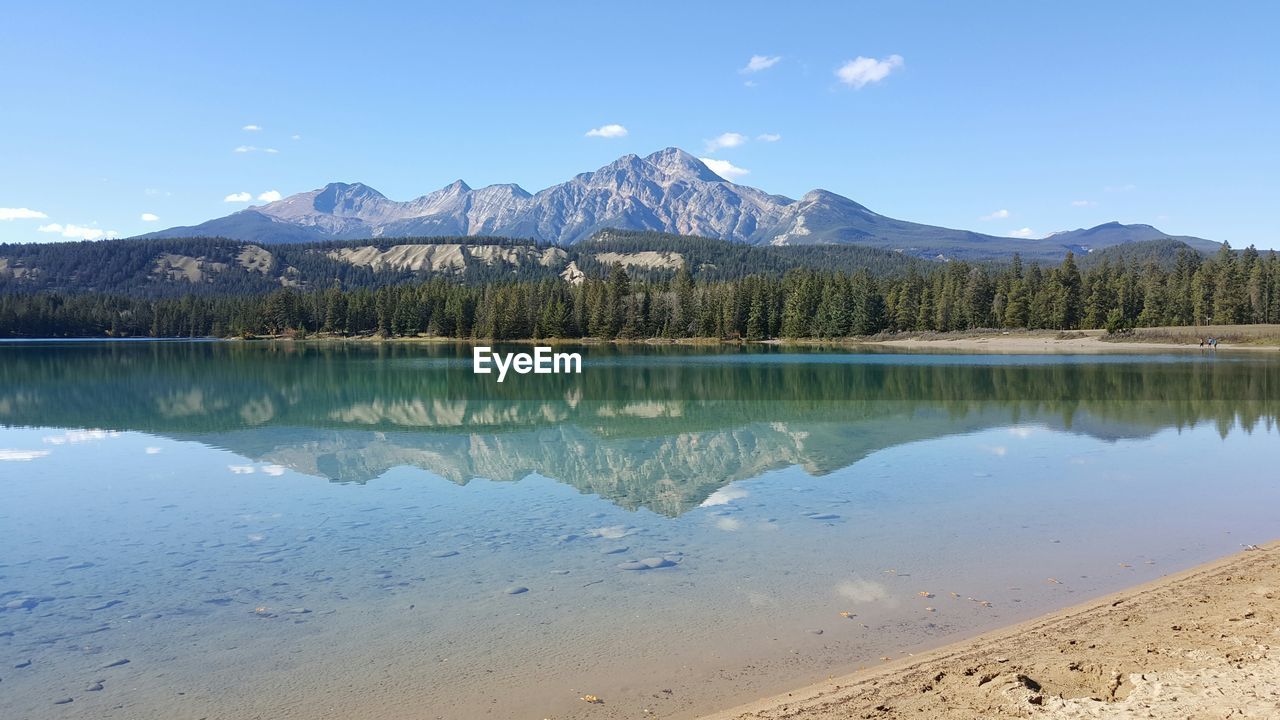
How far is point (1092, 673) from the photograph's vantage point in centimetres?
683

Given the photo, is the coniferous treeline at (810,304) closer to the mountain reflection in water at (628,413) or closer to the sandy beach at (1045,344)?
the sandy beach at (1045,344)

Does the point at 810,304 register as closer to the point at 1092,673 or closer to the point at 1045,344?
the point at 1045,344

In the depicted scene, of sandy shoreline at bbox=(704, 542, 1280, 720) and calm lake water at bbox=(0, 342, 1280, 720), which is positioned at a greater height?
Result: sandy shoreline at bbox=(704, 542, 1280, 720)

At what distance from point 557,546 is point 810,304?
122m

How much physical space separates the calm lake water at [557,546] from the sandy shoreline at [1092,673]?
2.10ft

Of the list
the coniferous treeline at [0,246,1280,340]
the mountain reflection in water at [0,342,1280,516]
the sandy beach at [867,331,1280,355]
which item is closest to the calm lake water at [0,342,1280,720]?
the mountain reflection in water at [0,342,1280,516]

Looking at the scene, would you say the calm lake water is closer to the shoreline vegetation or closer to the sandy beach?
the sandy beach

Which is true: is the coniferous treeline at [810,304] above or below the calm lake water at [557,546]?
above

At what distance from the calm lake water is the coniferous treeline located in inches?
3704

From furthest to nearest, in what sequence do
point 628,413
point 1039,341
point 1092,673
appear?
point 1039,341 < point 628,413 < point 1092,673

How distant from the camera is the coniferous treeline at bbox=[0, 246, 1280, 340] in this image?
109688mm

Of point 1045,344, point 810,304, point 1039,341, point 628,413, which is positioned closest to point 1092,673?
point 628,413

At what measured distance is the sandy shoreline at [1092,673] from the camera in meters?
6.20

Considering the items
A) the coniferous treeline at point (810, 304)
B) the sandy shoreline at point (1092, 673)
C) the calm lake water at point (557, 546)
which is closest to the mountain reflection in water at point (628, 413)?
the calm lake water at point (557, 546)
